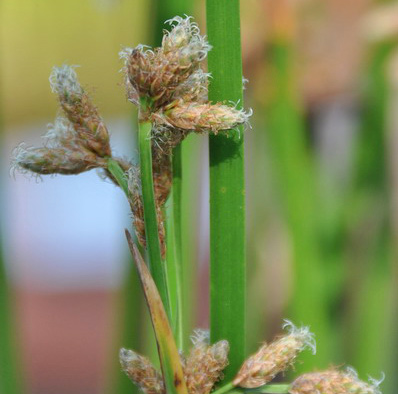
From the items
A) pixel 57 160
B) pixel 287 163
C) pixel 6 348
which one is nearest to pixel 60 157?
pixel 57 160

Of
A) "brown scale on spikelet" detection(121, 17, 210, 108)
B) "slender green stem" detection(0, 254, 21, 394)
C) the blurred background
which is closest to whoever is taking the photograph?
"brown scale on spikelet" detection(121, 17, 210, 108)

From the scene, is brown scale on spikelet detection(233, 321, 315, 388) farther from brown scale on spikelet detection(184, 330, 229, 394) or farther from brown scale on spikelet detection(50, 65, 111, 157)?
brown scale on spikelet detection(50, 65, 111, 157)

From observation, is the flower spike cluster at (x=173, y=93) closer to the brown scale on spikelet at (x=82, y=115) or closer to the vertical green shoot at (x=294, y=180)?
the brown scale on spikelet at (x=82, y=115)

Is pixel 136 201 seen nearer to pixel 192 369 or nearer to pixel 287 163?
pixel 192 369

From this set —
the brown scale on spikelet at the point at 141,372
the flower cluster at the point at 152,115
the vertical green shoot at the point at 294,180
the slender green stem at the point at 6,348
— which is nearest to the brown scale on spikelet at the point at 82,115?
the flower cluster at the point at 152,115

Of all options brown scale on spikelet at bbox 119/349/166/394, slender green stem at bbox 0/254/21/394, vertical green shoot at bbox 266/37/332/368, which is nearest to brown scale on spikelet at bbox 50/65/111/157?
brown scale on spikelet at bbox 119/349/166/394
